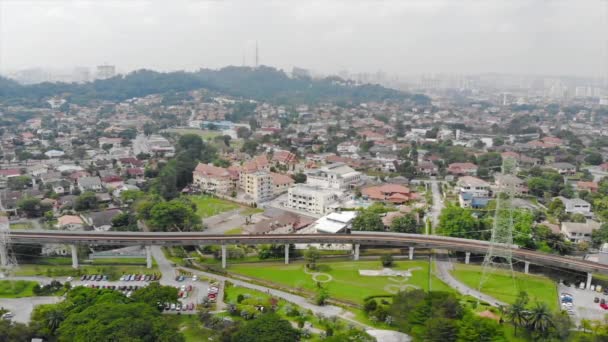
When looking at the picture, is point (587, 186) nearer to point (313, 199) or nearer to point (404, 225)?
point (404, 225)

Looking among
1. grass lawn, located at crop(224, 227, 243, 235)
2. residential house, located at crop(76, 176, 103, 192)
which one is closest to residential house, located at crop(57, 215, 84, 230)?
residential house, located at crop(76, 176, 103, 192)

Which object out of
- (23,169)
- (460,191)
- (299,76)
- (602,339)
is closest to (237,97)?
(299,76)

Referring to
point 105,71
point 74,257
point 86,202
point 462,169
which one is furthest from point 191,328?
point 105,71

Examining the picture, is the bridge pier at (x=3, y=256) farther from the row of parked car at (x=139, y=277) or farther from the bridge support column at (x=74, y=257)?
the row of parked car at (x=139, y=277)

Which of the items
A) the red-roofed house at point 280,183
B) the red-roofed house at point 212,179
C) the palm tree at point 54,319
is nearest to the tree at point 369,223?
the red-roofed house at point 280,183

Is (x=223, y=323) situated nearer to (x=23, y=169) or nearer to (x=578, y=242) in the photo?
(x=578, y=242)
